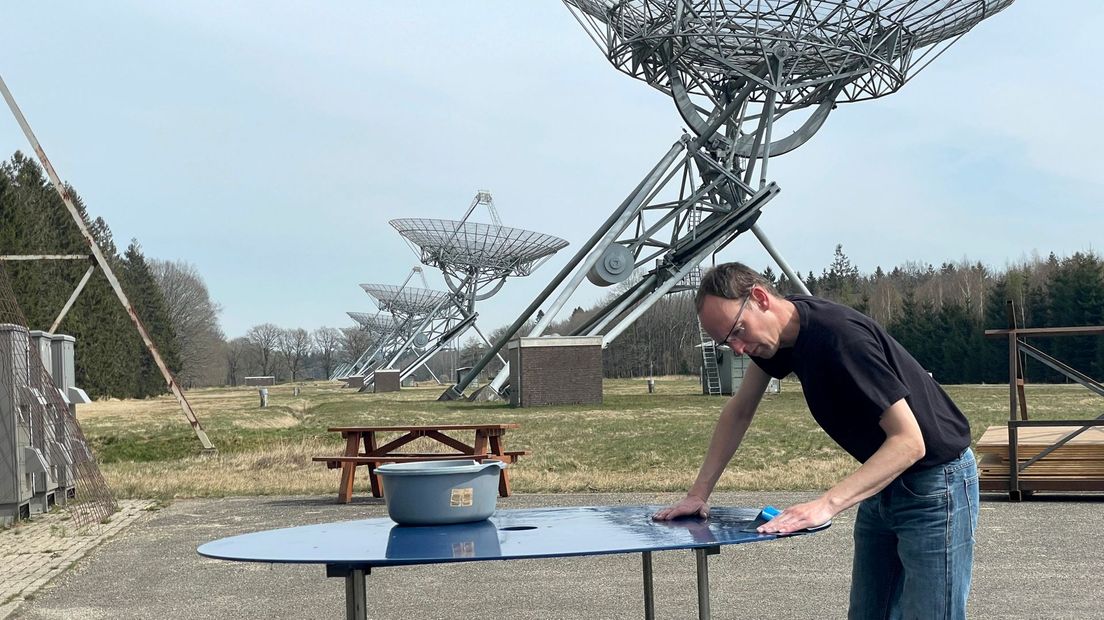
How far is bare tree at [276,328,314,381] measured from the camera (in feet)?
520

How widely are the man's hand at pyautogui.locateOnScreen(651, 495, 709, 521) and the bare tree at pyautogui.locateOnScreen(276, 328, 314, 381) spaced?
516ft

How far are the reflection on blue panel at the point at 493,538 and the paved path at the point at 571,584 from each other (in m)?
2.48

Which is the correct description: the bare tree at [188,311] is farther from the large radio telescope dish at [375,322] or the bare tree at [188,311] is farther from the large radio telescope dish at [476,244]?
the large radio telescope dish at [476,244]

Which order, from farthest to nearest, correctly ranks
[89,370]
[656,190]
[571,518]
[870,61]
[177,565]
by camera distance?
[89,370] → [656,190] → [870,61] → [177,565] → [571,518]

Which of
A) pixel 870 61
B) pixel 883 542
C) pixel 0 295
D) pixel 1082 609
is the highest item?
pixel 870 61

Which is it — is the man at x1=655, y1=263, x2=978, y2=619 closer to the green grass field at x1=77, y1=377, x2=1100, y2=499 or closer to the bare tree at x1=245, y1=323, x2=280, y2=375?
the green grass field at x1=77, y1=377, x2=1100, y2=499

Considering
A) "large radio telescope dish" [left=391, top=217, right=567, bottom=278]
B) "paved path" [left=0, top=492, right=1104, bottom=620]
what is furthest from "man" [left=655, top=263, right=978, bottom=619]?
"large radio telescope dish" [left=391, top=217, right=567, bottom=278]

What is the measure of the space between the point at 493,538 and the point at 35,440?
8.85 metres

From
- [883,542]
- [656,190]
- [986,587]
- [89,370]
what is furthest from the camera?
[89,370]

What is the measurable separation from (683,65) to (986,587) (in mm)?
29031

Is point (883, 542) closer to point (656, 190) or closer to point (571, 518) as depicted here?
point (571, 518)

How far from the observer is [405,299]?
88562 mm

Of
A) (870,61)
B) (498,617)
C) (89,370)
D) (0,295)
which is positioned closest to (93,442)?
(0,295)

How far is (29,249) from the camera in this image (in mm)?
49500
